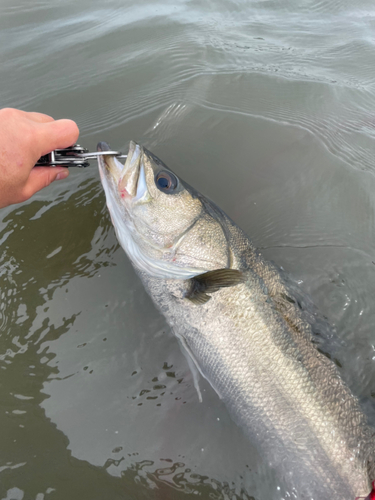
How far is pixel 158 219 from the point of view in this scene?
2.50 m

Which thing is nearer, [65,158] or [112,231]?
[65,158]

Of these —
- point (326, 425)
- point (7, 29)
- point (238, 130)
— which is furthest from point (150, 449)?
point (7, 29)

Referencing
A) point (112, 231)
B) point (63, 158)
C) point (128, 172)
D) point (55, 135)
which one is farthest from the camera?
point (112, 231)

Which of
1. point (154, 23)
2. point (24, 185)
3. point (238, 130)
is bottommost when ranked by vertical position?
point (238, 130)

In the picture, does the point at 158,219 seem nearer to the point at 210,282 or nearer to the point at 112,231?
the point at 210,282

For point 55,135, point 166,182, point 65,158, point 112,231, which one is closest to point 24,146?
point 55,135

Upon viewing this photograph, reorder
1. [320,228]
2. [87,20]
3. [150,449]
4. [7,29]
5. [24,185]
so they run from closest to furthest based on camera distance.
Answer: [24,185] → [150,449] → [320,228] → [7,29] → [87,20]

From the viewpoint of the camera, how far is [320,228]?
11.7ft

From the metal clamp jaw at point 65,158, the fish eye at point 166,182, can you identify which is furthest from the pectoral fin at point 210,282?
the metal clamp jaw at point 65,158

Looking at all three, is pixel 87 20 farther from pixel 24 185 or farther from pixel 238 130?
pixel 24 185

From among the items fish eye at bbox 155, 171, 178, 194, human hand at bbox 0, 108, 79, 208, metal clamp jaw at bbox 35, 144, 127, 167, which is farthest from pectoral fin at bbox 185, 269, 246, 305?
human hand at bbox 0, 108, 79, 208

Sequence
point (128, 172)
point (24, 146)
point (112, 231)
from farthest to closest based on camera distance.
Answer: point (112, 231), point (128, 172), point (24, 146)

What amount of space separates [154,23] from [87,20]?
1101 millimetres

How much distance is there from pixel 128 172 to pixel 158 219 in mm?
387
